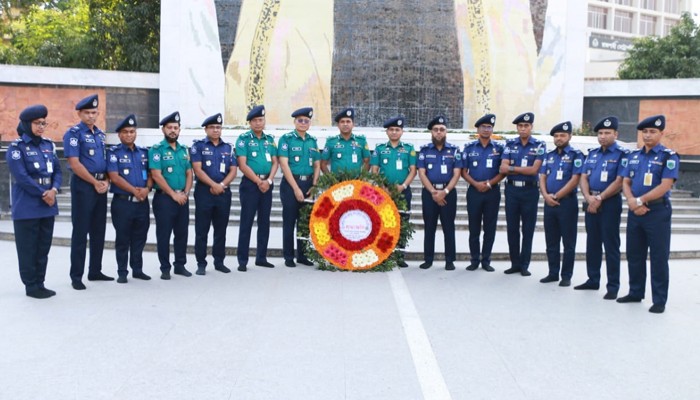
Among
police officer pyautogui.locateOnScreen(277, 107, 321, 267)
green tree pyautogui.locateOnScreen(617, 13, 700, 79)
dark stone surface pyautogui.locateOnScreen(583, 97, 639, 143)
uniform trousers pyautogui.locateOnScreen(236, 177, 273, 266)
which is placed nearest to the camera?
uniform trousers pyautogui.locateOnScreen(236, 177, 273, 266)

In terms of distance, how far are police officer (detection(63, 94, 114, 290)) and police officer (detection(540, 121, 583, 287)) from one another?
423cm

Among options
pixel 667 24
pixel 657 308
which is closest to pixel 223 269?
pixel 657 308

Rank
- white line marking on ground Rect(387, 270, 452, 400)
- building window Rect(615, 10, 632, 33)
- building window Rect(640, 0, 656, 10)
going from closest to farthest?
white line marking on ground Rect(387, 270, 452, 400) < building window Rect(615, 10, 632, 33) < building window Rect(640, 0, 656, 10)

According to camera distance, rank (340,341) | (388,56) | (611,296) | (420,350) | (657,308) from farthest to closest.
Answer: (388,56) → (611,296) → (657,308) → (340,341) → (420,350)

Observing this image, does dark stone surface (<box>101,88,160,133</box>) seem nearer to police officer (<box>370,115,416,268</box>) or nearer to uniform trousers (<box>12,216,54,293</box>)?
police officer (<box>370,115,416,268</box>)

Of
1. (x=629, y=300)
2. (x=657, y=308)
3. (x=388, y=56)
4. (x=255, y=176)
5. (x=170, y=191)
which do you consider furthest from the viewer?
(x=388, y=56)

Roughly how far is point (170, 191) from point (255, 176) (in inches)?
35.8

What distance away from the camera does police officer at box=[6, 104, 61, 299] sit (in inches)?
204

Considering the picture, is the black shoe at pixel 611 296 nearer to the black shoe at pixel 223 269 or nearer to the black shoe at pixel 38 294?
the black shoe at pixel 223 269

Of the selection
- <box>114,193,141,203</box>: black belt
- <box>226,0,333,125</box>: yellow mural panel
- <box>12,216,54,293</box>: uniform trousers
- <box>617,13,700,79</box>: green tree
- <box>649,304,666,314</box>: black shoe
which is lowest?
<box>649,304,666,314</box>: black shoe

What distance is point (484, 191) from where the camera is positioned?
6.80 metres

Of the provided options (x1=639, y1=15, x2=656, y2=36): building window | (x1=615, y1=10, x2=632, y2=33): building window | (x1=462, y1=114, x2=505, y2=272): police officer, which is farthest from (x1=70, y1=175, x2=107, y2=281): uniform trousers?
(x1=639, y1=15, x2=656, y2=36): building window

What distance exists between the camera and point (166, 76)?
1625cm

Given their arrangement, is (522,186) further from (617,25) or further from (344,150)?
(617,25)
